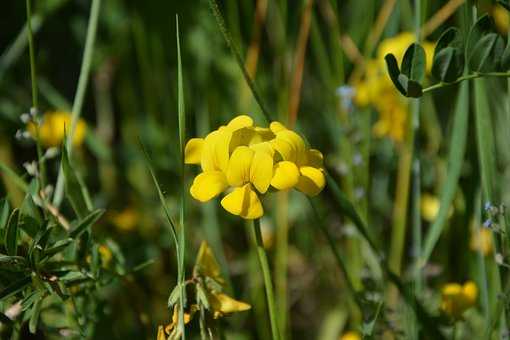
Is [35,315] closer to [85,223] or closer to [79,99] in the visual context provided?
[85,223]

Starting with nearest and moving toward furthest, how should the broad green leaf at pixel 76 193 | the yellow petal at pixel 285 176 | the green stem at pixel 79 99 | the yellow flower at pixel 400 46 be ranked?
1. the yellow petal at pixel 285 176
2. the broad green leaf at pixel 76 193
3. the green stem at pixel 79 99
4. the yellow flower at pixel 400 46

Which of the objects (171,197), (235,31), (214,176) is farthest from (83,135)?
(214,176)

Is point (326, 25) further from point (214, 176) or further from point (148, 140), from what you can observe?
point (214, 176)

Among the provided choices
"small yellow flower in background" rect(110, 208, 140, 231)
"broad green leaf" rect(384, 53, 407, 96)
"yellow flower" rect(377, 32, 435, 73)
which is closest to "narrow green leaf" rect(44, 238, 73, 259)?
"broad green leaf" rect(384, 53, 407, 96)

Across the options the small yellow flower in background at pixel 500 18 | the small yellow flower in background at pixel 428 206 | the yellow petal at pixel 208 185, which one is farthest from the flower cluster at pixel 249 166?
the small yellow flower in background at pixel 500 18

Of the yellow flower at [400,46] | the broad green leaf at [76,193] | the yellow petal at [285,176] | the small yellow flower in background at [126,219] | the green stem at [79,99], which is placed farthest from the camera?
the small yellow flower in background at [126,219]

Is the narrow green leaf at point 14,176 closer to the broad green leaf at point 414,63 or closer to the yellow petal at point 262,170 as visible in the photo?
the yellow petal at point 262,170

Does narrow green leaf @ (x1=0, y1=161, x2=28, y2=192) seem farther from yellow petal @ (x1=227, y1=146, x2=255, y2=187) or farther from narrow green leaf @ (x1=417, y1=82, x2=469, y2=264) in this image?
narrow green leaf @ (x1=417, y1=82, x2=469, y2=264)
